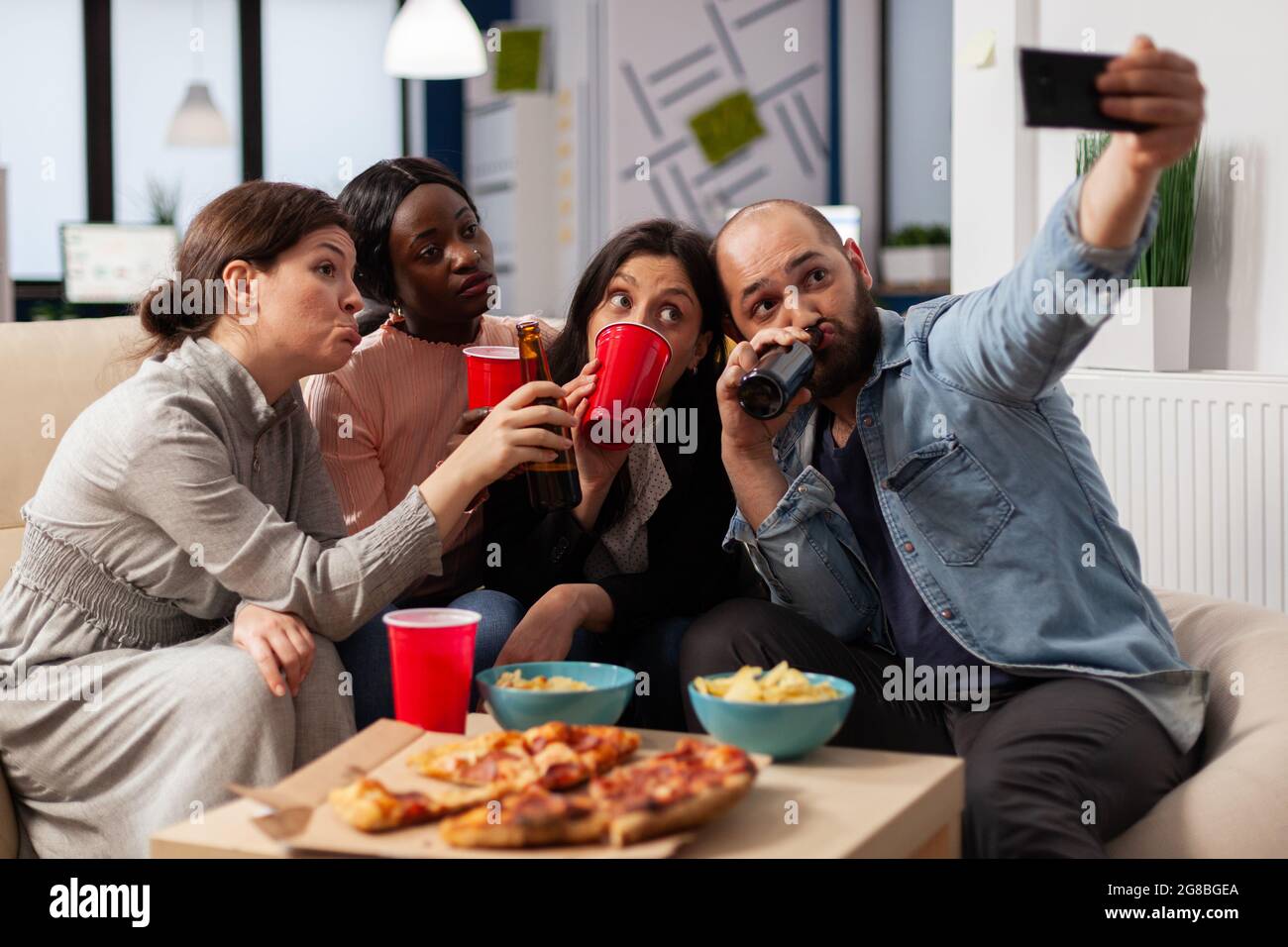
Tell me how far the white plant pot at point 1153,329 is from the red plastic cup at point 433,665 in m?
1.86

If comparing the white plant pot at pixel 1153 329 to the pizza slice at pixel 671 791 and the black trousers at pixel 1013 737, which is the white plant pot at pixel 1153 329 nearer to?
the black trousers at pixel 1013 737

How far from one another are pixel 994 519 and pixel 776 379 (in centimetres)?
32

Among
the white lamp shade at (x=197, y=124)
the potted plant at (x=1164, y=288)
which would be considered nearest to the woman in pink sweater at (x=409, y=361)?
the potted plant at (x=1164, y=288)

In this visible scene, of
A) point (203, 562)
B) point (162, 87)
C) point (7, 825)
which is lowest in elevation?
point (7, 825)

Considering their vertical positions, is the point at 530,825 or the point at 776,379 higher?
the point at 776,379

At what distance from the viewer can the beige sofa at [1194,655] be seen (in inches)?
55.5

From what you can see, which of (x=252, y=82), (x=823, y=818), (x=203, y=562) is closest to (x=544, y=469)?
(x=203, y=562)

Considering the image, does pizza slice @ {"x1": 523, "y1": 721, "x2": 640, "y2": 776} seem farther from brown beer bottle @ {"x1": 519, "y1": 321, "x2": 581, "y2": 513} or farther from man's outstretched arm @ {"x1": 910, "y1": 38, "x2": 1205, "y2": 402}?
man's outstretched arm @ {"x1": 910, "y1": 38, "x2": 1205, "y2": 402}

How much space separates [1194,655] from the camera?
1.84 m

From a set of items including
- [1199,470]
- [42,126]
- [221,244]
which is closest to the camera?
[221,244]

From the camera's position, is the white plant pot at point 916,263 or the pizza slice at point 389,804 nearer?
the pizza slice at point 389,804

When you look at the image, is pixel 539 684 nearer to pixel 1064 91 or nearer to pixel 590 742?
pixel 590 742

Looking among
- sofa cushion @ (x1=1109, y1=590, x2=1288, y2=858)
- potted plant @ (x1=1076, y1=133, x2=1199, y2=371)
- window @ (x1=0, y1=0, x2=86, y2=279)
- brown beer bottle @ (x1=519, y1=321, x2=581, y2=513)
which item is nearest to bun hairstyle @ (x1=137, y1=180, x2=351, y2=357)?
brown beer bottle @ (x1=519, y1=321, x2=581, y2=513)
